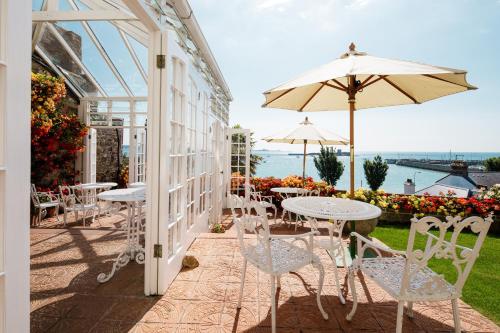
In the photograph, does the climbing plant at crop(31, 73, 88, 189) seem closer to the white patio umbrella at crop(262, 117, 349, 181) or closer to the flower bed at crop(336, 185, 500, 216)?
the white patio umbrella at crop(262, 117, 349, 181)

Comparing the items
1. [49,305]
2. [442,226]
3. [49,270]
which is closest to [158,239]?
[49,305]

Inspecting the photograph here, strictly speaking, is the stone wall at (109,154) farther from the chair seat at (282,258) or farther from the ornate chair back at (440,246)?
the ornate chair back at (440,246)

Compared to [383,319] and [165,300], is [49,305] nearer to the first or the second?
[165,300]

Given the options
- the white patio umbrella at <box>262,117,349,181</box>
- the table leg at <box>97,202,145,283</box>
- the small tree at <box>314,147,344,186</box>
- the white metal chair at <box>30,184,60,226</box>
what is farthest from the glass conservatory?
the small tree at <box>314,147,344,186</box>

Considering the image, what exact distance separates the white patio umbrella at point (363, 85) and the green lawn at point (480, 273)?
5.01 feet

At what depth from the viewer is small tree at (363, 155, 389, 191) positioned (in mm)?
8586

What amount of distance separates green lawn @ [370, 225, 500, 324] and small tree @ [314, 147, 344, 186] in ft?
16.4

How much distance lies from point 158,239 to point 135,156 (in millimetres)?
5510

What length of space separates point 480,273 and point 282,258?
2871mm

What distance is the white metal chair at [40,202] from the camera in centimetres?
503

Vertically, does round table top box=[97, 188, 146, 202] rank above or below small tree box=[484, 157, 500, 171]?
below

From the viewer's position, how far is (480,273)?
10.6ft

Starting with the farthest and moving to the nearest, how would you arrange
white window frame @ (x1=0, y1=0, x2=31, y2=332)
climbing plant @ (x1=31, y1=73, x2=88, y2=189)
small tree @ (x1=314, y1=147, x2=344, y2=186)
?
small tree @ (x1=314, y1=147, x2=344, y2=186)
climbing plant @ (x1=31, y1=73, x2=88, y2=189)
white window frame @ (x1=0, y1=0, x2=31, y2=332)

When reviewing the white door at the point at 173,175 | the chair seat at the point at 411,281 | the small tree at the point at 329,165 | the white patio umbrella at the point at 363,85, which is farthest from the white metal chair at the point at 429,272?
the small tree at the point at 329,165
